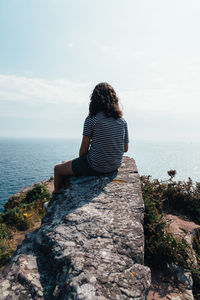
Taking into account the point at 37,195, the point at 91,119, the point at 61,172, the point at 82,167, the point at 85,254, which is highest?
the point at 91,119

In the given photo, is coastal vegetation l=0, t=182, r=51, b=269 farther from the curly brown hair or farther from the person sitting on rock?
the curly brown hair

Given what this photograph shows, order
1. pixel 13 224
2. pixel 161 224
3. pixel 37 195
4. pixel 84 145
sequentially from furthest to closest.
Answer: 1. pixel 37 195
2. pixel 13 224
3. pixel 161 224
4. pixel 84 145

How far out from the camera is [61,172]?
15.3ft

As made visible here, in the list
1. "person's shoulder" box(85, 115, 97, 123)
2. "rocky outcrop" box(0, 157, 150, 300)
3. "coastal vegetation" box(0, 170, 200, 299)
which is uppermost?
"person's shoulder" box(85, 115, 97, 123)

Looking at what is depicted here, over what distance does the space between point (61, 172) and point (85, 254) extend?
2.49 metres

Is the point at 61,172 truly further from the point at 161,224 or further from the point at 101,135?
the point at 161,224

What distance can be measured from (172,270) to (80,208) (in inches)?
102

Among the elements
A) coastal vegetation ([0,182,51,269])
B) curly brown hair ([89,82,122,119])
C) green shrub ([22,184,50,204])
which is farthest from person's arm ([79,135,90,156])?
green shrub ([22,184,50,204])

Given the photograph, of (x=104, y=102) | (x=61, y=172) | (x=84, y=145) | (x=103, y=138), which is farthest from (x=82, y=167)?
(x=104, y=102)

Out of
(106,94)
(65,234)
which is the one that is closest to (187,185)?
(106,94)

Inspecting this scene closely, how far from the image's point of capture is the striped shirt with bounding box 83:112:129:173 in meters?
4.12

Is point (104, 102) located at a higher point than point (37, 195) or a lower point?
higher

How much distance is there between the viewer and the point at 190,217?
23.4ft

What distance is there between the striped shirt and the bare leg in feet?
2.06
